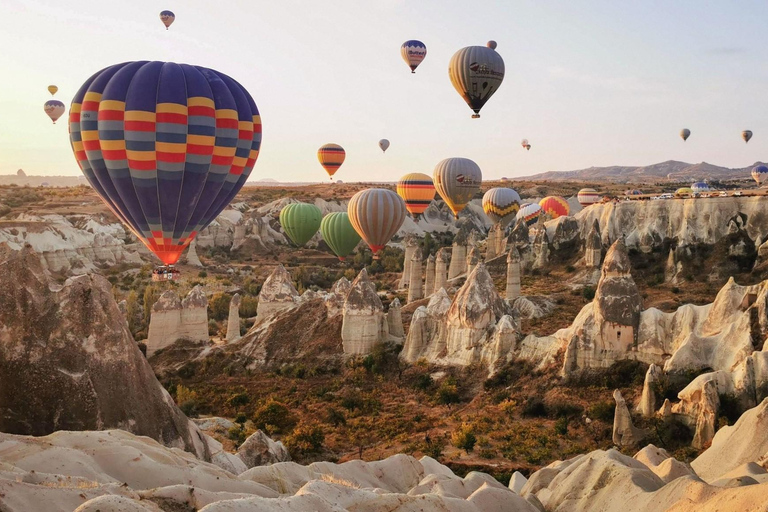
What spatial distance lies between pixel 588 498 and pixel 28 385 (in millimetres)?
11450

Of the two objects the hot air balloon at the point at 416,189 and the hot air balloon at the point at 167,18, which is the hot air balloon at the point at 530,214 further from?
the hot air balloon at the point at 167,18

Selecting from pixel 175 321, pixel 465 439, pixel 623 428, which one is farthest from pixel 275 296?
pixel 623 428

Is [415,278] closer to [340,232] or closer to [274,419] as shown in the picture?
[340,232]

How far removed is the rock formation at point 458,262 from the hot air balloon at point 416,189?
546 inches

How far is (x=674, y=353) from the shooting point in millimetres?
23141

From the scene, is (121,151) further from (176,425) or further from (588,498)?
(588,498)

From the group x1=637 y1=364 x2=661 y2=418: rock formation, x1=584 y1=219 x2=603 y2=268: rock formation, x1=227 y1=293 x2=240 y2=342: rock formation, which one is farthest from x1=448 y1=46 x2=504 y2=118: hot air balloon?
x1=637 y1=364 x2=661 y2=418: rock formation

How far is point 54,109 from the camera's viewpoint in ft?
273

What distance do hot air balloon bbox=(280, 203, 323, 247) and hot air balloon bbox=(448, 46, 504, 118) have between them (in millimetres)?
26308

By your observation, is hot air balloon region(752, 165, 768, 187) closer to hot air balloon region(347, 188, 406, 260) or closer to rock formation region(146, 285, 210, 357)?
hot air balloon region(347, 188, 406, 260)

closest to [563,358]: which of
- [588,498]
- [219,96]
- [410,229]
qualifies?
[588,498]

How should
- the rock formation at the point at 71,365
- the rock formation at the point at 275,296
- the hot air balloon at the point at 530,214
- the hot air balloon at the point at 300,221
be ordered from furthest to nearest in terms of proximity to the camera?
the hot air balloon at the point at 530,214 → the hot air balloon at the point at 300,221 → the rock formation at the point at 275,296 → the rock formation at the point at 71,365

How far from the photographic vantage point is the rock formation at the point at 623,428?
2083cm

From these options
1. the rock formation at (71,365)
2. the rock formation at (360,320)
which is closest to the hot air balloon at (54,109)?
the rock formation at (360,320)
